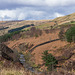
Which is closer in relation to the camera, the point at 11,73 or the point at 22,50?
the point at 11,73

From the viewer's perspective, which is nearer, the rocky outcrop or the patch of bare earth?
the rocky outcrop

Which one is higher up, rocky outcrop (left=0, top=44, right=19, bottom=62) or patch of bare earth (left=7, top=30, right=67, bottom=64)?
rocky outcrop (left=0, top=44, right=19, bottom=62)

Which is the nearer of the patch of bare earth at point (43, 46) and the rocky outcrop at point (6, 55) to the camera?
the rocky outcrop at point (6, 55)

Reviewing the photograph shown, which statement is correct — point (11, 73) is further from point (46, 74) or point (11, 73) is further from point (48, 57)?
point (48, 57)

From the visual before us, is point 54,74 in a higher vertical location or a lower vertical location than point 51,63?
higher

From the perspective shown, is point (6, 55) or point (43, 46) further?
point (43, 46)

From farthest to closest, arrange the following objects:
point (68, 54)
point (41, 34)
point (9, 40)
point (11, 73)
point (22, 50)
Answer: point (9, 40)
point (41, 34)
point (22, 50)
point (68, 54)
point (11, 73)

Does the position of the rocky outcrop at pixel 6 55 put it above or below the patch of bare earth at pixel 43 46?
above

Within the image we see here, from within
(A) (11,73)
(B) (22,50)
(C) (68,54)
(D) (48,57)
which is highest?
(A) (11,73)

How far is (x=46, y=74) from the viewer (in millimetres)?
6668

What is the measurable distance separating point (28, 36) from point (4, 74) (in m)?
139

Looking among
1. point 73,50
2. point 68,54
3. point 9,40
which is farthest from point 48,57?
point 9,40

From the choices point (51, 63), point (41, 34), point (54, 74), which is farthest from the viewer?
point (41, 34)

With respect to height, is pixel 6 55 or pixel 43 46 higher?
pixel 6 55
